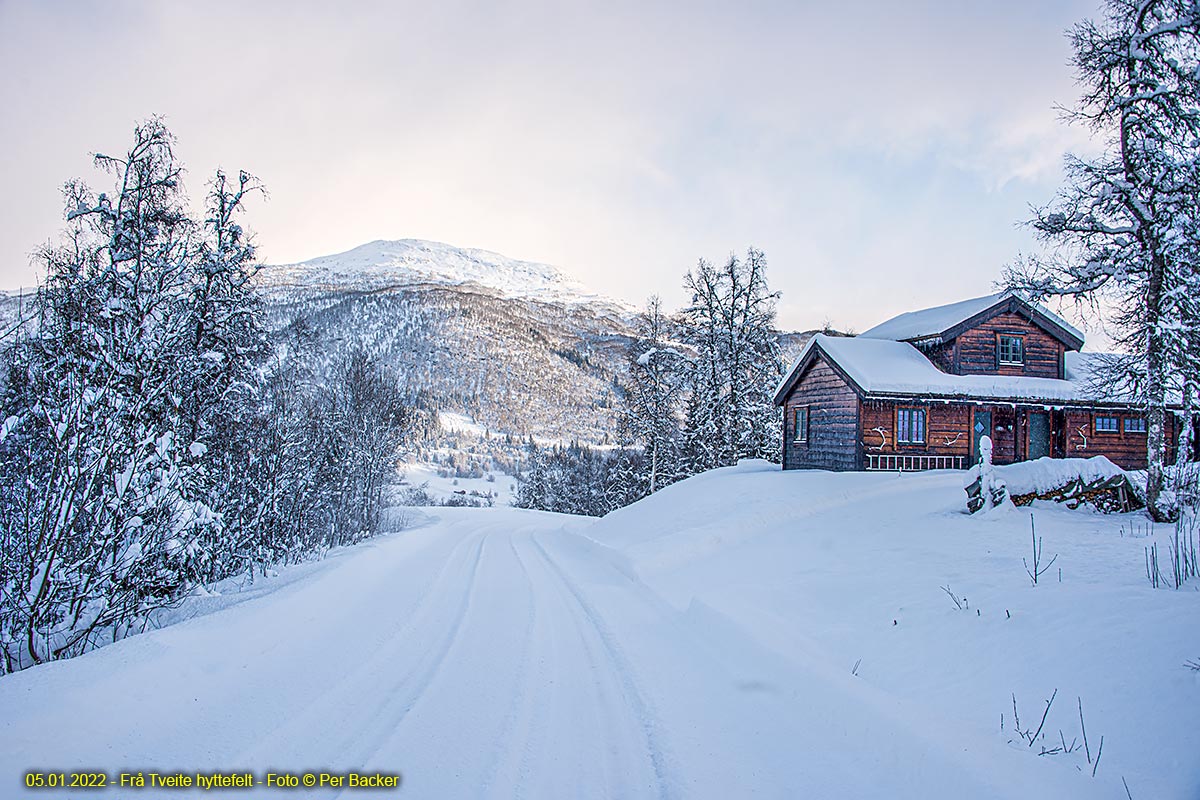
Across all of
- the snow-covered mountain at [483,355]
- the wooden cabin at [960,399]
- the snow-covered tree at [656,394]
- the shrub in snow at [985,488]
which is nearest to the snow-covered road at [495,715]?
the shrub in snow at [985,488]

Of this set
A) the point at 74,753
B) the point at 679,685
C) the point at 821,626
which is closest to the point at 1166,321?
the point at 821,626

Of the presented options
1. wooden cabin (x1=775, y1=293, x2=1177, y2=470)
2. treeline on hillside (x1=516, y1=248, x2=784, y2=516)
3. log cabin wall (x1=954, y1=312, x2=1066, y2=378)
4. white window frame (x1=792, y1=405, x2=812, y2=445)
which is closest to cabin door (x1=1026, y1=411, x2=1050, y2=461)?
wooden cabin (x1=775, y1=293, x2=1177, y2=470)

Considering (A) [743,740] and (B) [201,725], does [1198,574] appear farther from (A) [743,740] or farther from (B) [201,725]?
(B) [201,725]

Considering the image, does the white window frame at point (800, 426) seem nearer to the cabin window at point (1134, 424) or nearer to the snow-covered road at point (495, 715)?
the cabin window at point (1134, 424)

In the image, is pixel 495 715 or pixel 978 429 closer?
pixel 495 715

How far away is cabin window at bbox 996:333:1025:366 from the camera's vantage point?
2194cm

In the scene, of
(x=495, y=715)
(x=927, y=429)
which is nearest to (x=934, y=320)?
(x=927, y=429)

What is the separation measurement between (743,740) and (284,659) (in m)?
4.14

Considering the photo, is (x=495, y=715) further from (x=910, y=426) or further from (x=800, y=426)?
(x=800, y=426)

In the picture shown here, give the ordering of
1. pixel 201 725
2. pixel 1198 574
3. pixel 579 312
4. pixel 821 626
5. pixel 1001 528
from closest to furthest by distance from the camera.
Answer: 1. pixel 201 725
2. pixel 1198 574
3. pixel 821 626
4. pixel 1001 528
5. pixel 579 312

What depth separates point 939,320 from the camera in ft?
74.3

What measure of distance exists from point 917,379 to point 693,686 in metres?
18.1

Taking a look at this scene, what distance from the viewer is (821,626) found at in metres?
6.69

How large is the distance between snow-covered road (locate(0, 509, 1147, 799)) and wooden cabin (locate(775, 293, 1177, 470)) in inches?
601
